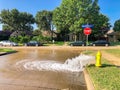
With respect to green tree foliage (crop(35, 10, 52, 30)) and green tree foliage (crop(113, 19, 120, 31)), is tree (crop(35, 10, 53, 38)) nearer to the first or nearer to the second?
green tree foliage (crop(35, 10, 52, 30))

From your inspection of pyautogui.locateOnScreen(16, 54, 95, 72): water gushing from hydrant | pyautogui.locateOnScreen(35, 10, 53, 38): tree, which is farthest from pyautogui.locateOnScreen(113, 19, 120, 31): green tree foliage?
pyautogui.locateOnScreen(16, 54, 95, 72): water gushing from hydrant

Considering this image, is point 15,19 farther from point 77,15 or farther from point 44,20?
→ point 77,15

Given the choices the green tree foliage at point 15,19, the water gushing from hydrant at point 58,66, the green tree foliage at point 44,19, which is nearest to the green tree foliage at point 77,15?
the green tree foliage at point 44,19

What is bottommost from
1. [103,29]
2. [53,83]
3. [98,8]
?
[53,83]

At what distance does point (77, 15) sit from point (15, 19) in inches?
1165

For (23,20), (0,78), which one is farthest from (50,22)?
(0,78)

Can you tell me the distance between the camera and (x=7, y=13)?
74.6 metres

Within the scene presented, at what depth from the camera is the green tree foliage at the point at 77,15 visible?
52.8 m

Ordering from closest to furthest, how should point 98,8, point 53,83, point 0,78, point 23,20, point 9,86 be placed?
point 9,86 → point 53,83 → point 0,78 → point 98,8 → point 23,20

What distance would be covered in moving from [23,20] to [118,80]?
72.2 m

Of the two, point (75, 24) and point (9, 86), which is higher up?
point (75, 24)

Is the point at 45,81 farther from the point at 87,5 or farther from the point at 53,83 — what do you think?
the point at 87,5

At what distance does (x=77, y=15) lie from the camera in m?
54.0

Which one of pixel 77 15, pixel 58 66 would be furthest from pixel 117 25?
pixel 58 66
